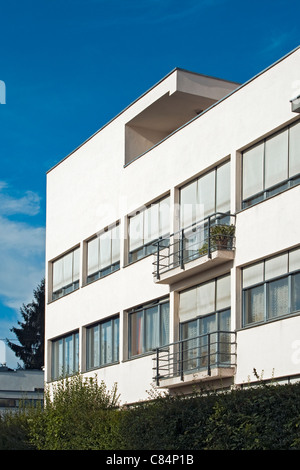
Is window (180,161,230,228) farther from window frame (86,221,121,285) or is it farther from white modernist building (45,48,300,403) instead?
window frame (86,221,121,285)

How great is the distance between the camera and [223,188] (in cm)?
2755

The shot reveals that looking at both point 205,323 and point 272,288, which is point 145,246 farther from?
point 272,288

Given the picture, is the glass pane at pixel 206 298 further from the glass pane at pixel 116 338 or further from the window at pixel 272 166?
the glass pane at pixel 116 338

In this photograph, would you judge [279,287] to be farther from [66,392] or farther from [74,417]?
[66,392]

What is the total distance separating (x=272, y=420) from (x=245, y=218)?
7.77 meters

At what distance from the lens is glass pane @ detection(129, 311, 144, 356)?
1244 inches

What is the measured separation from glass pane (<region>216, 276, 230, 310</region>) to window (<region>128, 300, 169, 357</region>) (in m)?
3.29

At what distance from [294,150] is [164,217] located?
23.7 feet

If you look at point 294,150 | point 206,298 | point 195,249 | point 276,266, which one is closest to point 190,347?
point 206,298

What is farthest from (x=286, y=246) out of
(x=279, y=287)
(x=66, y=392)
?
(x=66, y=392)

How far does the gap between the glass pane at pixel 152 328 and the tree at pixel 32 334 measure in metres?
47.3

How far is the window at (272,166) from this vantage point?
24.5 metres

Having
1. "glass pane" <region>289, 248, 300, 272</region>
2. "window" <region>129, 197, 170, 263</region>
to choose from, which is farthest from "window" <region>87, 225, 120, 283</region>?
"glass pane" <region>289, 248, 300, 272</region>

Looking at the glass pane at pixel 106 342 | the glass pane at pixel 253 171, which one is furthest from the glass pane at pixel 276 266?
the glass pane at pixel 106 342
